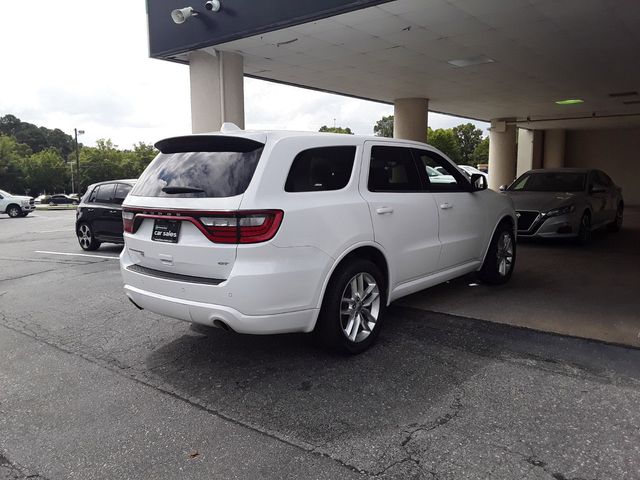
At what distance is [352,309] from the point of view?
167 inches

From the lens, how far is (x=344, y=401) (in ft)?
11.5

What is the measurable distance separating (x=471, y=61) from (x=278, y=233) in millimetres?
9331

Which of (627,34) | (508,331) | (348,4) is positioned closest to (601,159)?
(627,34)

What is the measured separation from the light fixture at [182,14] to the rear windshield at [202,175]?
18.9 feet

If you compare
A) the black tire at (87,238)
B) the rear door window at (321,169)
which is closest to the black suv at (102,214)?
the black tire at (87,238)

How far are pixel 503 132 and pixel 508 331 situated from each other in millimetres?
19150

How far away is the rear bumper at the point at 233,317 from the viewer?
360cm

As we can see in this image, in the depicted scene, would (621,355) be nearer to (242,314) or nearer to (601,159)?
Result: (242,314)

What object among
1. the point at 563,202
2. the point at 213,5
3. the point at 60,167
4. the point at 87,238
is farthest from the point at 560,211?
the point at 60,167

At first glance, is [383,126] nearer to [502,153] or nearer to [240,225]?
[502,153]

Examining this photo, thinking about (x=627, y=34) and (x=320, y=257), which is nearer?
(x=320, y=257)

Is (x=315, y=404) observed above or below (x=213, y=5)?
below

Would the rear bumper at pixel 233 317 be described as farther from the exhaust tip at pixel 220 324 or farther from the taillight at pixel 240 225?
the taillight at pixel 240 225

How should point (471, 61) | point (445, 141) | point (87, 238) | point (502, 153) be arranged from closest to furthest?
point (87, 238)
point (471, 61)
point (502, 153)
point (445, 141)
